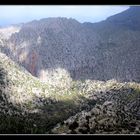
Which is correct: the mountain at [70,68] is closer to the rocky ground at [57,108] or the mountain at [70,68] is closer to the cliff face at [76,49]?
the cliff face at [76,49]

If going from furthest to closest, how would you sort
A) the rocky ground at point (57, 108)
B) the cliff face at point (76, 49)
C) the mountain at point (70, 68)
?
the cliff face at point (76, 49)
the mountain at point (70, 68)
the rocky ground at point (57, 108)

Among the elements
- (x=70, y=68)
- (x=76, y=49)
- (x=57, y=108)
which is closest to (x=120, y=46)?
(x=76, y=49)

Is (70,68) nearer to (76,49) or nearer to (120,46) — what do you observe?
(76,49)

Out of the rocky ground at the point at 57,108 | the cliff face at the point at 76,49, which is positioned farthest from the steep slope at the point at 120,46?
the rocky ground at the point at 57,108

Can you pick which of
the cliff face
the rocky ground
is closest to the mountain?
the cliff face

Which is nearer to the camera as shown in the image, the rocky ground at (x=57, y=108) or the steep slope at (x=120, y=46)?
the rocky ground at (x=57, y=108)

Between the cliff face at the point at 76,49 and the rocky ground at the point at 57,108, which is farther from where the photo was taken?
the cliff face at the point at 76,49

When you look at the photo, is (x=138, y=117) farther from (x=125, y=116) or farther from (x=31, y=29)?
(x=31, y=29)

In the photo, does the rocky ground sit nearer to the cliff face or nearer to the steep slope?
the steep slope

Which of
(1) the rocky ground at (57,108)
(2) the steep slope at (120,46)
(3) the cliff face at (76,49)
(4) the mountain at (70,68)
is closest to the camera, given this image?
(1) the rocky ground at (57,108)
